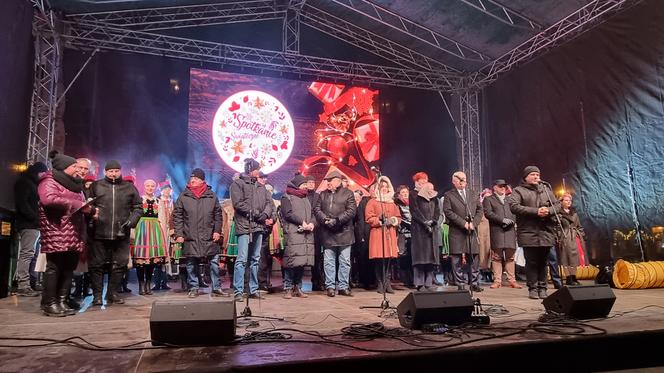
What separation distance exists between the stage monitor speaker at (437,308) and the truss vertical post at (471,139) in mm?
8189

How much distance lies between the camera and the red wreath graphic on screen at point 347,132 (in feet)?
36.0

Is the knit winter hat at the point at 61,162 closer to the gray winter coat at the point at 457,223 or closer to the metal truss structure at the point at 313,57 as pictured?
the metal truss structure at the point at 313,57

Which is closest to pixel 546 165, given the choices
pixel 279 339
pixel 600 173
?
pixel 600 173

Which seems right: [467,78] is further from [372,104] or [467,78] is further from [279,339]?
[279,339]

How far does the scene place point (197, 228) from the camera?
5.85m

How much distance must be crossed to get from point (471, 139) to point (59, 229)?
9.61m

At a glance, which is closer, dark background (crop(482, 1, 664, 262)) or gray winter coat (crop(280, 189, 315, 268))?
gray winter coat (crop(280, 189, 315, 268))

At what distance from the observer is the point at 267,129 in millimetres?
10516

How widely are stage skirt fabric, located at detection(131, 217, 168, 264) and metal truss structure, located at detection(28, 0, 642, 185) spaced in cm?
329

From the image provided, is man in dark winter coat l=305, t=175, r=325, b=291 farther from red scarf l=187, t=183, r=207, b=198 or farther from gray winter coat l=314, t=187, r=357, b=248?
red scarf l=187, t=183, r=207, b=198

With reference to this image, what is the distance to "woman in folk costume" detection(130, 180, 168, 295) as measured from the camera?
612 centimetres

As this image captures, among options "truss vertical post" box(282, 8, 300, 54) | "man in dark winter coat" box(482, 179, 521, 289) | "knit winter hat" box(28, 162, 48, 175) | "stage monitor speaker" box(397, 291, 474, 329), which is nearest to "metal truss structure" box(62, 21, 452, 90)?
"truss vertical post" box(282, 8, 300, 54)

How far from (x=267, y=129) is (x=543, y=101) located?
20.3 ft

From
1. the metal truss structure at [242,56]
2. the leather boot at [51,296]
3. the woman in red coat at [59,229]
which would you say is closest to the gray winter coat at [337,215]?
the woman in red coat at [59,229]
